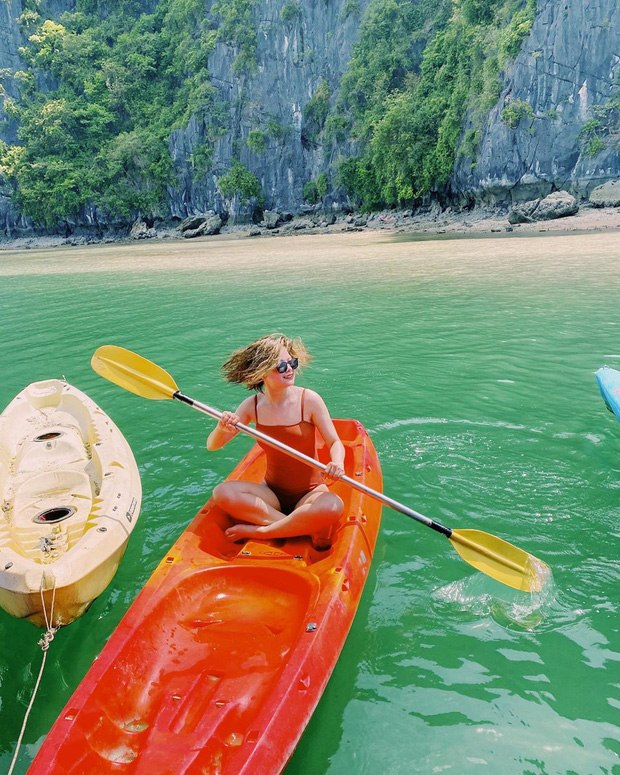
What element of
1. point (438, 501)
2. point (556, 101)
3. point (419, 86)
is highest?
point (419, 86)

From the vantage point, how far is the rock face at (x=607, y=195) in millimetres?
25109

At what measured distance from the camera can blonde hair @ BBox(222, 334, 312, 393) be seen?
2.74 metres

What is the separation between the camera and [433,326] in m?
8.19


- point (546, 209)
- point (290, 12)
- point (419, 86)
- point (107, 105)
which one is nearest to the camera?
point (546, 209)

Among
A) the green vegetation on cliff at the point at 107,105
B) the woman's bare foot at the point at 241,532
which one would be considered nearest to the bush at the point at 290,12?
the green vegetation on cliff at the point at 107,105

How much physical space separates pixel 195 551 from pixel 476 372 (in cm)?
419

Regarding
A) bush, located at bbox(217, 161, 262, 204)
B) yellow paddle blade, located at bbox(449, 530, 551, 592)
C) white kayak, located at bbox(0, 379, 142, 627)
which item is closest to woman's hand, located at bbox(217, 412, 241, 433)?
white kayak, located at bbox(0, 379, 142, 627)

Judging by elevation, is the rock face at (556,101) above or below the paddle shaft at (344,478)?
above

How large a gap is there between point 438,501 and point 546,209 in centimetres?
2619

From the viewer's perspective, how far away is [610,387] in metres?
4.60

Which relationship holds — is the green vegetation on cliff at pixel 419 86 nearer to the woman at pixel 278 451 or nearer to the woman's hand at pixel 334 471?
the woman at pixel 278 451

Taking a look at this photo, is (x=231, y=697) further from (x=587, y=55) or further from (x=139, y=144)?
(x=139, y=144)

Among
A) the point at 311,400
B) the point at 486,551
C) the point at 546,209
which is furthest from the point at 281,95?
the point at 486,551

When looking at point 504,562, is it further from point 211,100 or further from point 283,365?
point 211,100
